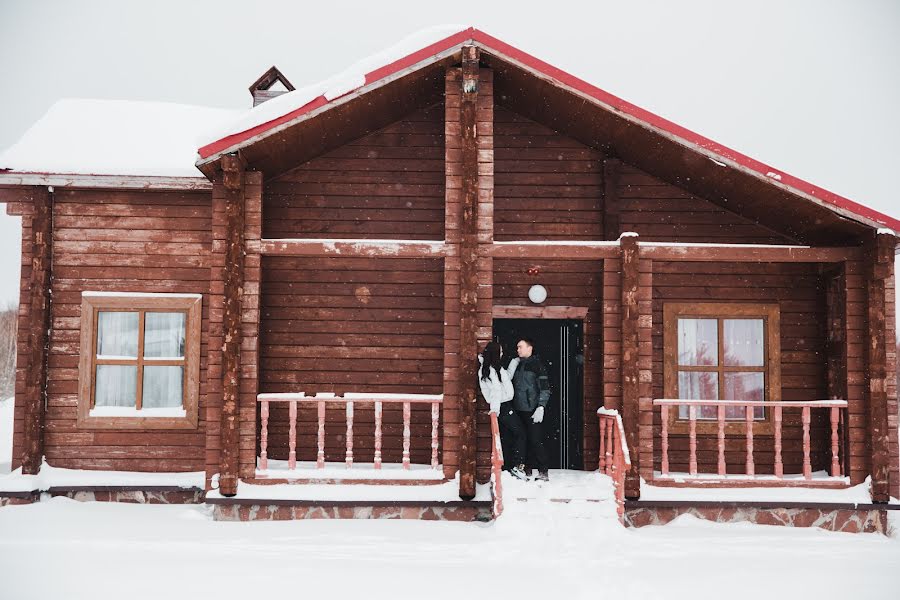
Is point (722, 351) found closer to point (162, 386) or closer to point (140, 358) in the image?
point (162, 386)

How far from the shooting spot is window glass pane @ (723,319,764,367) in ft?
31.7

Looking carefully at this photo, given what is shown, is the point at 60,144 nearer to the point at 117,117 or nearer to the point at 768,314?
the point at 117,117

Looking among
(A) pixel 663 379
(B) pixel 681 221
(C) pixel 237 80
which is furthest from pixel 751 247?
(C) pixel 237 80

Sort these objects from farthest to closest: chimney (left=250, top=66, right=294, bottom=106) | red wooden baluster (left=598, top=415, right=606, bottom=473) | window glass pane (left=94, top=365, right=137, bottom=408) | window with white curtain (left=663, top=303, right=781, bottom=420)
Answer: chimney (left=250, top=66, right=294, bottom=106) → window with white curtain (left=663, top=303, right=781, bottom=420) → window glass pane (left=94, top=365, right=137, bottom=408) → red wooden baluster (left=598, top=415, right=606, bottom=473)

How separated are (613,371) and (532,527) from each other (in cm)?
193

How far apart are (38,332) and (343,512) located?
4.72 metres

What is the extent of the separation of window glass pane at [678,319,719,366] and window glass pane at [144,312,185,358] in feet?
22.0

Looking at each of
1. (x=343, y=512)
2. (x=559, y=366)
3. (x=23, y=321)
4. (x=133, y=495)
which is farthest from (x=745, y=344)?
(x=23, y=321)

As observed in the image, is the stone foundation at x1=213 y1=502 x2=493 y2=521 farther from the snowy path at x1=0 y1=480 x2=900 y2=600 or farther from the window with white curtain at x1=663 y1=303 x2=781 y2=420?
the window with white curtain at x1=663 y1=303 x2=781 y2=420

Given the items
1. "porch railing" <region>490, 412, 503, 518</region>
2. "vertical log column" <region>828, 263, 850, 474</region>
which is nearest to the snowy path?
"porch railing" <region>490, 412, 503, 518</region>

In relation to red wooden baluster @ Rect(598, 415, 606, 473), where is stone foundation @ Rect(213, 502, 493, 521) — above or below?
below

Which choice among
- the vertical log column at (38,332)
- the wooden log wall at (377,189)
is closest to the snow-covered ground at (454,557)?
the vertical log column at (38,332)

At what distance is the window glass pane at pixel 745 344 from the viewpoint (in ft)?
31.7

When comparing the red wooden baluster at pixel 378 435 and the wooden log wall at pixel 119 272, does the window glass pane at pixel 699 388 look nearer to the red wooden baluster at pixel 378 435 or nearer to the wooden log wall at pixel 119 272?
the red wooden baluster at pixel 378 435
